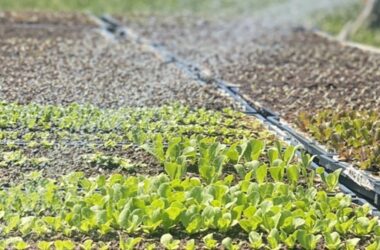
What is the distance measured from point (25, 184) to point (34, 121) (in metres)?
1.41

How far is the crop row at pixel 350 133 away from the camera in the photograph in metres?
5.72

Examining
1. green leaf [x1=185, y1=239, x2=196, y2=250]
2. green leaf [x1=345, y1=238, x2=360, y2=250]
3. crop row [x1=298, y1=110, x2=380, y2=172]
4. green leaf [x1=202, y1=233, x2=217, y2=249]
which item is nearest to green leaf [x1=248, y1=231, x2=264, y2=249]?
green leaf [x1=202, y1=233, x2=217, y2=249]

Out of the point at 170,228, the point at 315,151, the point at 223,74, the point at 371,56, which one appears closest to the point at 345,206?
the point at 170,228

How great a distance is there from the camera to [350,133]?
20.5ft

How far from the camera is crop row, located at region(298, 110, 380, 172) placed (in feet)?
18.8

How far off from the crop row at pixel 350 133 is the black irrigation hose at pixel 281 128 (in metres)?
0.11

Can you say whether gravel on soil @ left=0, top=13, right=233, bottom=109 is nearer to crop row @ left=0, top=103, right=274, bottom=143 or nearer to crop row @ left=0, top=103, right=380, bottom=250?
crop row @ left=0, top=103, right=274, bottom=143

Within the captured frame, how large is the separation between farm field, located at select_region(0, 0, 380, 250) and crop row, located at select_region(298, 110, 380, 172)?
0.03ft

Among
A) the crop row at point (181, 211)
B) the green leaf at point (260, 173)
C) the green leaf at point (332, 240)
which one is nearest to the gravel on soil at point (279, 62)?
the green leaf at point (260, 173)

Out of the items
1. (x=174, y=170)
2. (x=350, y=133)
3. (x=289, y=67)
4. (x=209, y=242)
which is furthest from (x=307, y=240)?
(x=289, y=67)

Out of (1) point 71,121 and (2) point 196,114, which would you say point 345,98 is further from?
(1) point 71,121

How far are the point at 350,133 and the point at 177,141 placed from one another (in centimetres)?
137

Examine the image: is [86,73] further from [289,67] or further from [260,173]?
[260,173]

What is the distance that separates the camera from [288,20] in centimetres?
1390
